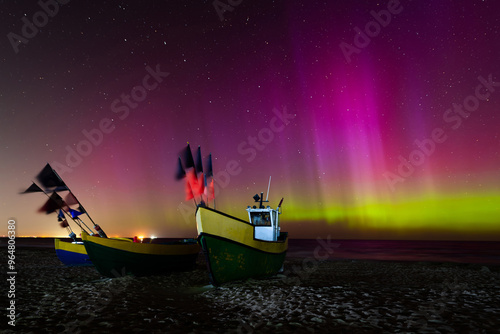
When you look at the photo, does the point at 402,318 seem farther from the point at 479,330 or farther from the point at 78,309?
the point at 78,309

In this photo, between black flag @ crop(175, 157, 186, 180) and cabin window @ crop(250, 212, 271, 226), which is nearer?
black flag @ crop(175, 157, 186, 180)

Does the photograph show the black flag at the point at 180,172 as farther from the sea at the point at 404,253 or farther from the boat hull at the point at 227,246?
the sea at the point at 404,253

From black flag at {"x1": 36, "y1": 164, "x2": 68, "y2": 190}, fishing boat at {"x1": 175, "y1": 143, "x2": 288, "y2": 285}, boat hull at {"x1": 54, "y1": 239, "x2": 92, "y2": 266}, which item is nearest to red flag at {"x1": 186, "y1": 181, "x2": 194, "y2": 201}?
fishing boat at {"x1": 175, "y1": 143, "x2": 288, "y2": 285}

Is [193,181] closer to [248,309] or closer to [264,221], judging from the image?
[264,221]

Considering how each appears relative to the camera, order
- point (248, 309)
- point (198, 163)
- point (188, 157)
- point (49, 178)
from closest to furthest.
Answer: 1. point (248, 309)
2. point (188, 157)
3. point (198, 163)
4. point (49, 178)

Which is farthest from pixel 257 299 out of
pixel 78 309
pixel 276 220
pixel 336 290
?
pixel 276 220

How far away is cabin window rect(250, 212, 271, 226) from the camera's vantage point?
21312 millimetres

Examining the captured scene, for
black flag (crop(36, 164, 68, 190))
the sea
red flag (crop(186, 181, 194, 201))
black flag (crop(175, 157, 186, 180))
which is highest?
black flag (crop(36, 164, 68, 190))

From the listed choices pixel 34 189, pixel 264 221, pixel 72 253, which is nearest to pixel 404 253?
pixel 264 221

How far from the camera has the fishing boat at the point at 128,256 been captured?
18.1 metres

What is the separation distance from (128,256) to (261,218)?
8.74 meters

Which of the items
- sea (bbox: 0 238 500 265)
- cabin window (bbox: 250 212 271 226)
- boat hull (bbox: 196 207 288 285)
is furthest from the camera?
sea (bbox: 0 238 500 265)

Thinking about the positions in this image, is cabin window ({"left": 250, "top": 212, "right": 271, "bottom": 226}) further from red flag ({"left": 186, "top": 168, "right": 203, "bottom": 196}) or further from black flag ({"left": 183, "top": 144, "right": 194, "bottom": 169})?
black flag ({"left": 183, "top": 144, "right": 194, "bottom": 169})

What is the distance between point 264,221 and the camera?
21328mm
